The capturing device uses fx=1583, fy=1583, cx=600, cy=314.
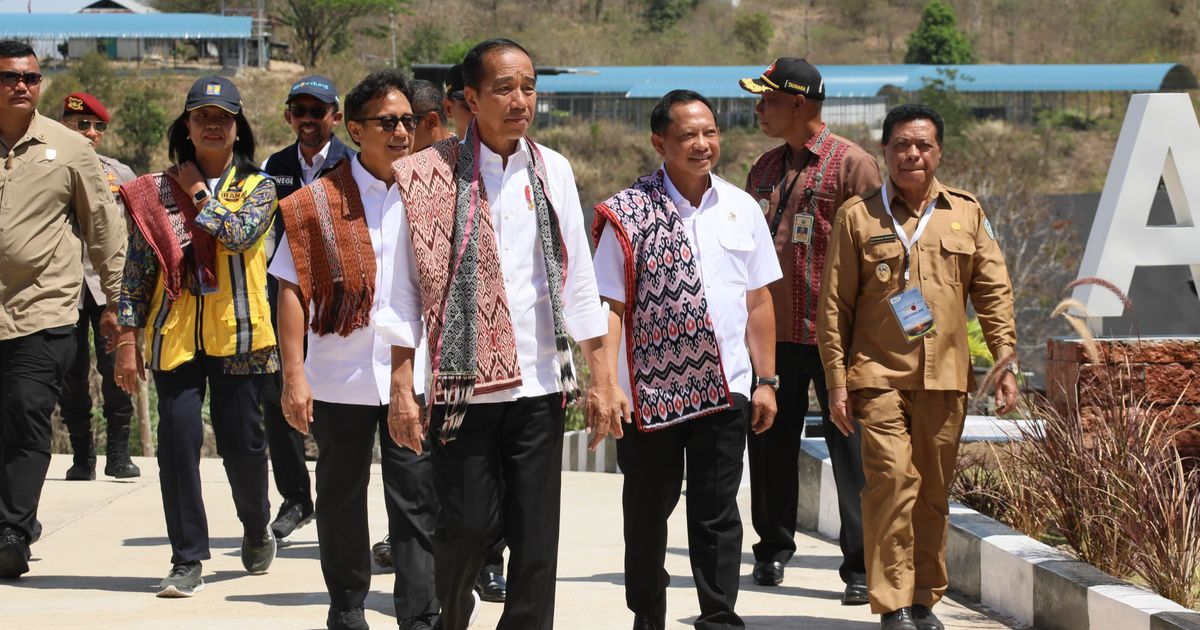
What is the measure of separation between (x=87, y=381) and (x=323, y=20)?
7356 centimetres

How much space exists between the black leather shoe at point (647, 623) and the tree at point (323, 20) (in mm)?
74883

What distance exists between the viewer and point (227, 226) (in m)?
6.14

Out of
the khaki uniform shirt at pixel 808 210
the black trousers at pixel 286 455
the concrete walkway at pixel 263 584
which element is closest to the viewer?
the concrete walkway at pixel 263 584

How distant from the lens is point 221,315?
6246 millimetres

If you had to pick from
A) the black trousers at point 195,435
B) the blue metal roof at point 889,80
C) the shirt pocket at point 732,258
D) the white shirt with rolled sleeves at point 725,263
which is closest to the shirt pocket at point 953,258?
the white shirt with rolled sleeves at point 725,263

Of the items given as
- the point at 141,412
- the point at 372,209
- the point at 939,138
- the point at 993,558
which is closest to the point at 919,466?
the point at 993,558

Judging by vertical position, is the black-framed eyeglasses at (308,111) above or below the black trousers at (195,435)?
above

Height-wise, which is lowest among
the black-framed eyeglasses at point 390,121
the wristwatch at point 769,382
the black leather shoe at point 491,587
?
the black leather shoe at point 491,587

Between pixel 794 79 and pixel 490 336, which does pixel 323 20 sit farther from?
pixel 490 336

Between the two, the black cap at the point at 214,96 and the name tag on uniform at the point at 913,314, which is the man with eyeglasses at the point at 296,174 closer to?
the black cap at the point at 214,96

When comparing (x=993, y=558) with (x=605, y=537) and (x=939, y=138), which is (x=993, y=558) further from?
(x=605, y=537)

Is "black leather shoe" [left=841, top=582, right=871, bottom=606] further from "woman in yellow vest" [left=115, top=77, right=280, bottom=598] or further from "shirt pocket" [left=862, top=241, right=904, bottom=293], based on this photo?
"woman in yellow vest" [left=115, top=77, right=280, bottom=598]

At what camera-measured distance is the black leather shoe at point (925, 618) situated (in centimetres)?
565

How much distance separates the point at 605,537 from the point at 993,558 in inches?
95.1
